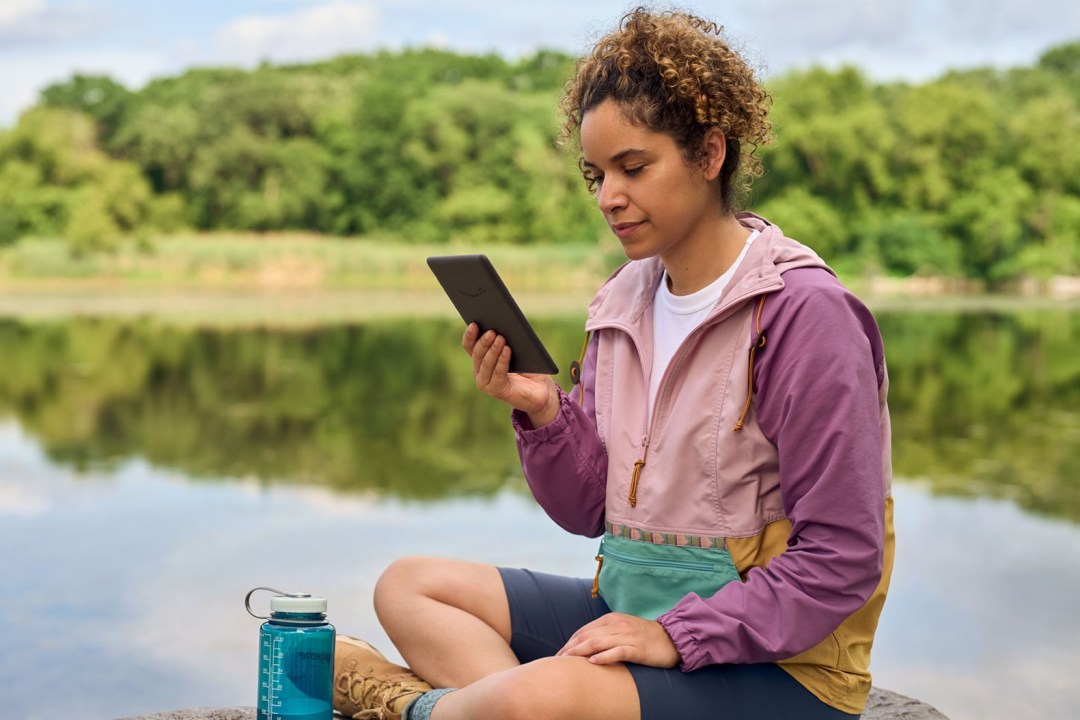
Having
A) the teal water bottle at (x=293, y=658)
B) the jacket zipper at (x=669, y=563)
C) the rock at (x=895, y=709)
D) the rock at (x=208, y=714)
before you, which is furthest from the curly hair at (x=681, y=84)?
the rock at (x=208, y=714)

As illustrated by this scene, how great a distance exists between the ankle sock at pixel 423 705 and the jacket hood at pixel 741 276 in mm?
643

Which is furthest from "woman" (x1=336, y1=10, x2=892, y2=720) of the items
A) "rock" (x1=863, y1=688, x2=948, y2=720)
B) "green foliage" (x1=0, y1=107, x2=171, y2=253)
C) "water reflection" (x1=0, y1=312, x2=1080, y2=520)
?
"green foliage" (x1=0, y1=107, x2=171, y2=253)

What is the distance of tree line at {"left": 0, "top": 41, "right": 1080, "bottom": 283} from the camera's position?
128 feet

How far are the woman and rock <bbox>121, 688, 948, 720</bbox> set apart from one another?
58 cm

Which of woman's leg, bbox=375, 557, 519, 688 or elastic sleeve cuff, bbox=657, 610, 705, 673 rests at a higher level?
elastic sleeve cuff, bbox=657, 610, 705, 673

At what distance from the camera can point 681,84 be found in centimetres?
208

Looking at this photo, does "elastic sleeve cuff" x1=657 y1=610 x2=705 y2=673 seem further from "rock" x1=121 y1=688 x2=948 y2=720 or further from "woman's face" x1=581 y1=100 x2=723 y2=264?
"rock" x1=121 y1=688 x2=948 y2=720

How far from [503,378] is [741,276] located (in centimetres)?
40

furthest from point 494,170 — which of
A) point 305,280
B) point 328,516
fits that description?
point 328,516

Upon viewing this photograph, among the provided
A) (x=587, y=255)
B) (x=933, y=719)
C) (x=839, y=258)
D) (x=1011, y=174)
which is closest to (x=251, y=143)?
(x=587, y=255)

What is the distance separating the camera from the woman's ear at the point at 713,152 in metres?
2.14

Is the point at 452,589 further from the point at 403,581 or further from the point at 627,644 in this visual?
the point at 627,644

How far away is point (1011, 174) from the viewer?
130 ft

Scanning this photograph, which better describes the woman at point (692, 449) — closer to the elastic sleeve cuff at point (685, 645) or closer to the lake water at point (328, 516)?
the elastic sleeve cuff at point (685, 645)
